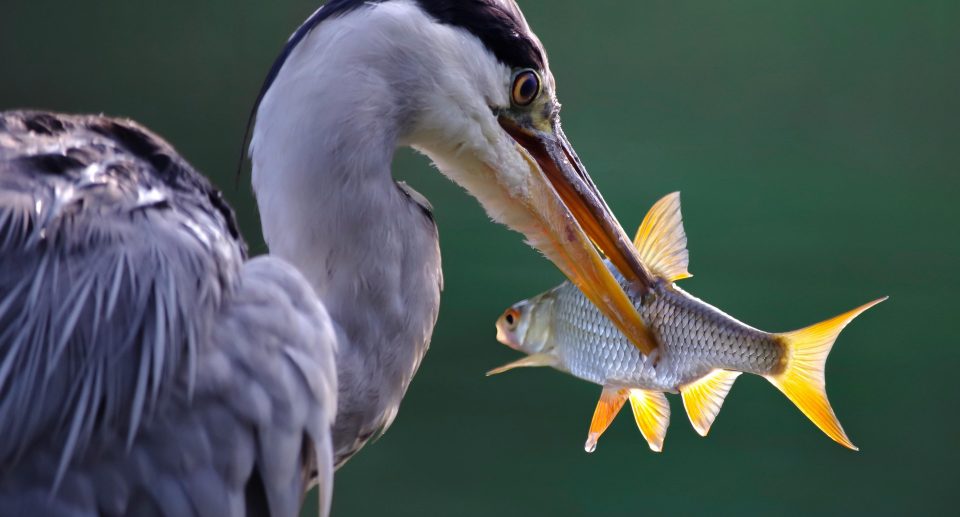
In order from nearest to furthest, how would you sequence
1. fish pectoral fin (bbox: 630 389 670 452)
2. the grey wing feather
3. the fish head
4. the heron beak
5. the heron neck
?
the grey wing feather
the heron neck
the heron beak
fish pectoral fin (bbox: 630 389 670 452)
the fish head

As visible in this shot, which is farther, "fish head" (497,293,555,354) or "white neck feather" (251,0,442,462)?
"fish head" (497,293,555,354)

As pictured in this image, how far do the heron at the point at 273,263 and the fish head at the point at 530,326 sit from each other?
20cm

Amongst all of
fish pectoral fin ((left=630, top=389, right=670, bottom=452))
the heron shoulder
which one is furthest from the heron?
fish pectoral fin ((left=630, top=389, right=670, bottom=452))

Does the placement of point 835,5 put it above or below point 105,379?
above

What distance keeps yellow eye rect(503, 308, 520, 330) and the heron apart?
0.86 feet

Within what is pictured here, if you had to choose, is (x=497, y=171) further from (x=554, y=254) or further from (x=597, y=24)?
(x=597, y=24)

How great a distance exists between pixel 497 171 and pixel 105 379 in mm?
374

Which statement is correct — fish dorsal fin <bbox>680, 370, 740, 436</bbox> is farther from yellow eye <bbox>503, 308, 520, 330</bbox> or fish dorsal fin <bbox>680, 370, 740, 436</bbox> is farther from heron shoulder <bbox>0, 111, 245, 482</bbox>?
heron shoulder <bbox>0, 111, 245, 482</bbox>

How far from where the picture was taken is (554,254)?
37.9 inches

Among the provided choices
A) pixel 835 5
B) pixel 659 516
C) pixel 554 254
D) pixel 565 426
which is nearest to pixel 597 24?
pixel 835 5

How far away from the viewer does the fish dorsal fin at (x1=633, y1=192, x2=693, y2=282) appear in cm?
99

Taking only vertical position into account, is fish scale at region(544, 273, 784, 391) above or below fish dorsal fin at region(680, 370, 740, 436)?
above

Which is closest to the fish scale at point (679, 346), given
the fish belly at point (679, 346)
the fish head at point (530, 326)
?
the fish belly at point (679, 346)

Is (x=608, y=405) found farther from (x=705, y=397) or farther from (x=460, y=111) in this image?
(x=460, y=111)
